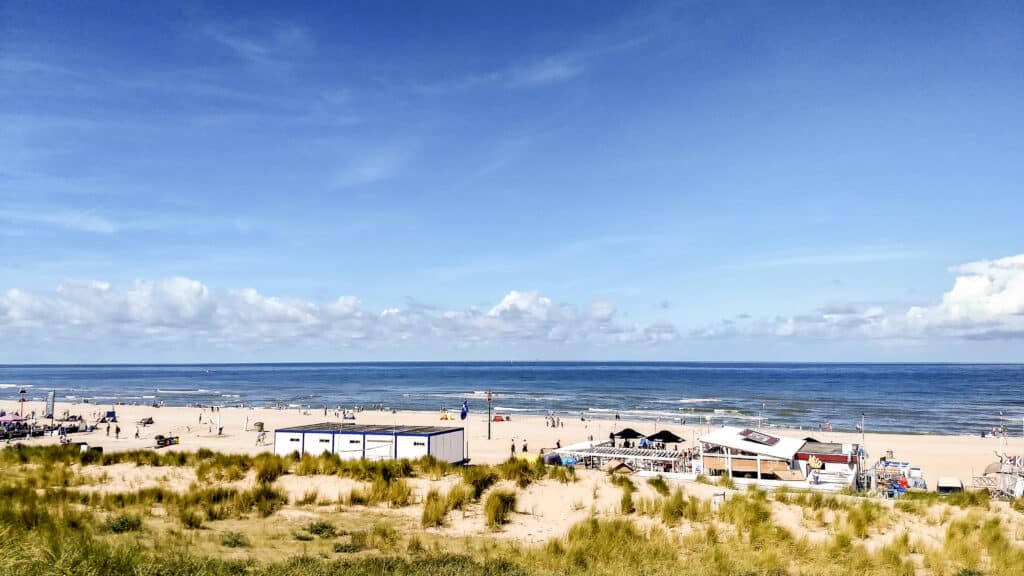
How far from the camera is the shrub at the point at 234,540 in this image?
11.2 metres

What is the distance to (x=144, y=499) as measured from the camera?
14375 millimetres

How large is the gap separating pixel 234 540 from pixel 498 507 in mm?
5261

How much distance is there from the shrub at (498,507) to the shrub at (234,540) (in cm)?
A: 466

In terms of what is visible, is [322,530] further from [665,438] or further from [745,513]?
[665,438]

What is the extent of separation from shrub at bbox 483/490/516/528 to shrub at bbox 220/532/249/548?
466cm

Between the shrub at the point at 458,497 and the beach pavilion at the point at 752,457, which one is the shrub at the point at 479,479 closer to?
the shrub at the point at 458,497

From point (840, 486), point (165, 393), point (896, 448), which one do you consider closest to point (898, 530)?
point (840, 486)

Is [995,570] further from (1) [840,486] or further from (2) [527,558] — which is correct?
(1) [840,486]

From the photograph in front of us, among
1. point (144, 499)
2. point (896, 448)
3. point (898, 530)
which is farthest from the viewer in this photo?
point (896, 448)

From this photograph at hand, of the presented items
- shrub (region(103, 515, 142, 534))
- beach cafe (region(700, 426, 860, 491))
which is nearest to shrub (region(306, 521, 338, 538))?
shrub (region(103, 515, 142, 534))

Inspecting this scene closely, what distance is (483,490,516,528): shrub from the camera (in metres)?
13.8

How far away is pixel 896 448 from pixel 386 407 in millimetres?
49742

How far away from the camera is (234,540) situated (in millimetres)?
11312

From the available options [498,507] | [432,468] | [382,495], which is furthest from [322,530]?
[432,468]
